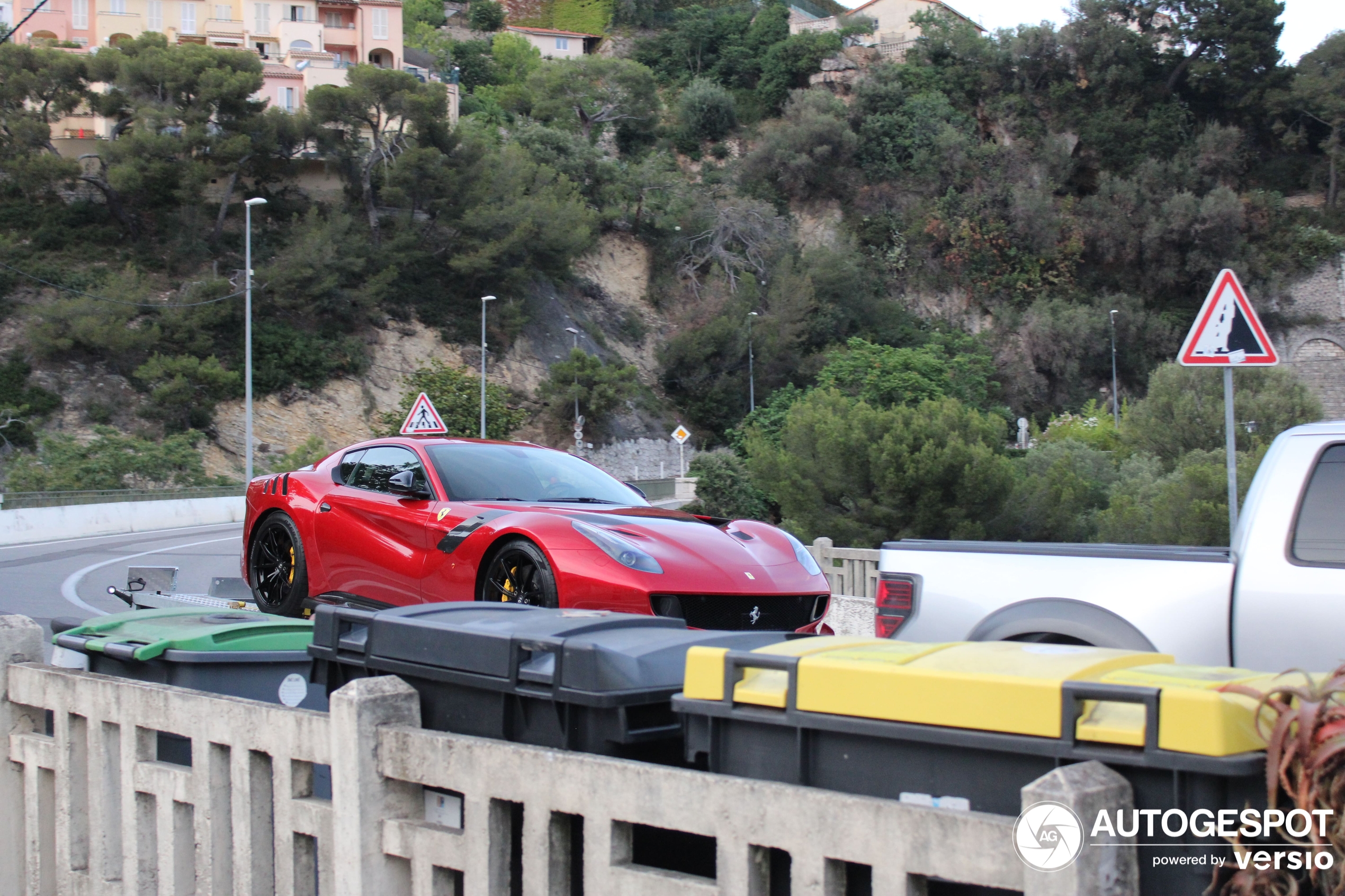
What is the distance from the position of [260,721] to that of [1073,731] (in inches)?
93.0

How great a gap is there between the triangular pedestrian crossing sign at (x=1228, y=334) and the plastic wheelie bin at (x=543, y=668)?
5647 millimetres

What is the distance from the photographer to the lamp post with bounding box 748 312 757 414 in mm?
62188

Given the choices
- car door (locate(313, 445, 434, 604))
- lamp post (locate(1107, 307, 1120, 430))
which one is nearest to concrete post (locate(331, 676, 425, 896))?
car door (locate(313, 445, 434, 604))

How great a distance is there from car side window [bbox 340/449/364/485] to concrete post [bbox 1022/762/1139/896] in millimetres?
6611

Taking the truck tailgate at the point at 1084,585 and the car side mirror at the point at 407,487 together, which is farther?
the car side mirror at the point at 407,487

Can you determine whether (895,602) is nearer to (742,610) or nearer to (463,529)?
(742,610)

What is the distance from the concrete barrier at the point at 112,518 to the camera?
2462cm

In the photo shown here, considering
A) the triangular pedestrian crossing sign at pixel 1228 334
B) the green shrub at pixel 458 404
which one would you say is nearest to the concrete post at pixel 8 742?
the triangular pedestrian crossing sign at pixel 1228 334

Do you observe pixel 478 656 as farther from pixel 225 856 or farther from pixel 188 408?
pixel 188 408

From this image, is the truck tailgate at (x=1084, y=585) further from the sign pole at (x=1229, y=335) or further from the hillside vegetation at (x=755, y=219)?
the hillside vegetation at (x=755, y=219)

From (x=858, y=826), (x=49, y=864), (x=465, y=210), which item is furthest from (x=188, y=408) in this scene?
(x=858, y=826)

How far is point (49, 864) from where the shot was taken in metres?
4.21

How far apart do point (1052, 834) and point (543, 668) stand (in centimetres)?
163

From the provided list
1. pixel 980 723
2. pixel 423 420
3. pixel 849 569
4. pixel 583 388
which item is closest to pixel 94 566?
pixel 423 420
